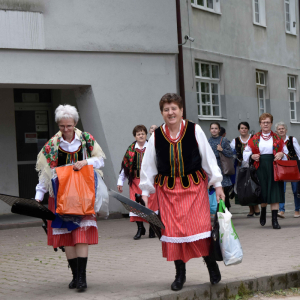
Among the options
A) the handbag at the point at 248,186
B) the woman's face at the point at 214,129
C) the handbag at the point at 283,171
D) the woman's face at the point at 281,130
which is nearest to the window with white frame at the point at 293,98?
the woman's face at the point at 281,130

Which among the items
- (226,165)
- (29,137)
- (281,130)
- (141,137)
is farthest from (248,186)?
(29,137)

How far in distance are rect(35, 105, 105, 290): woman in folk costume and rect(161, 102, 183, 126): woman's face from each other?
34.5 inches

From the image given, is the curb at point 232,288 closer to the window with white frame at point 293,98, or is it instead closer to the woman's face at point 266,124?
the woman's face at point 266,124

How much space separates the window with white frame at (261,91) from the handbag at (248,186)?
34.6 feet

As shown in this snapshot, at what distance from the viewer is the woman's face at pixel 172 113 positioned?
17.8 feet

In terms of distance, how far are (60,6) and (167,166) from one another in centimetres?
770

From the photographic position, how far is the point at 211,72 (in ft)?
58.9

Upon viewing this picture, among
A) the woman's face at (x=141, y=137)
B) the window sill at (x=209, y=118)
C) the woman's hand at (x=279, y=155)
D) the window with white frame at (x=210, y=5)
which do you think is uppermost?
the window with white frame at (x=210, y=5)

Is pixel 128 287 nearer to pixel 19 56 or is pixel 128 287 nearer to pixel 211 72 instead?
pixel 19 56

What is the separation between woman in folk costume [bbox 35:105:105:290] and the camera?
5676 millimetres

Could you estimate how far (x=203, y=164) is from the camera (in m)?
5.43

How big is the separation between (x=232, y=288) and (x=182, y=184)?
111 cm

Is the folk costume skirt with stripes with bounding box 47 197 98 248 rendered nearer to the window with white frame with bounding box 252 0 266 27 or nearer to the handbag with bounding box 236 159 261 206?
the handbag with bounding box 236 159 261 206

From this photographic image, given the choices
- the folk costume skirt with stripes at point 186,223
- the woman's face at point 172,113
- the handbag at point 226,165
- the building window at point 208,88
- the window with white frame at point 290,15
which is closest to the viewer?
the folk costume skirt with stripes at point 186,223
